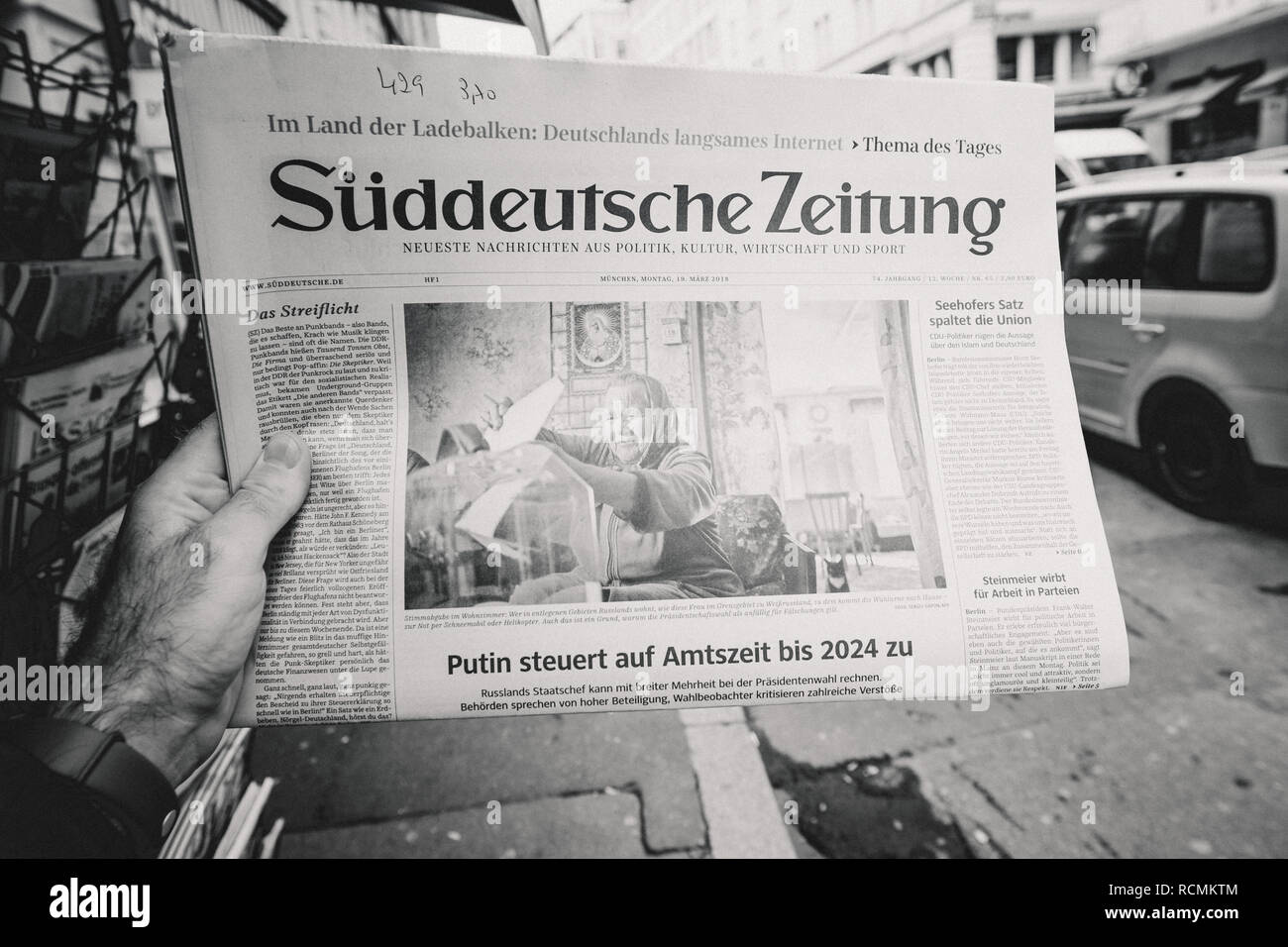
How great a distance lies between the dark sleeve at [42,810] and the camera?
29.4 inches

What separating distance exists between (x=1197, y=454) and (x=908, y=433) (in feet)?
10.00

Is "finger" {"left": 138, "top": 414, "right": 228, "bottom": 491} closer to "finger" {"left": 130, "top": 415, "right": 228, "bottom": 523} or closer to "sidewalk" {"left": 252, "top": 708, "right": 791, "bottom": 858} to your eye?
"finger" {"left": 130, "top": 415, "right": 228, "bottom": 523}

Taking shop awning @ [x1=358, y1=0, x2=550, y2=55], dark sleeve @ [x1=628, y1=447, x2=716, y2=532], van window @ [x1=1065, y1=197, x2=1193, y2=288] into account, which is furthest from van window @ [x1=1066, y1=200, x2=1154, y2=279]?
dark sleeve @ [x1=628, y1=447, x2=716, y2=532]

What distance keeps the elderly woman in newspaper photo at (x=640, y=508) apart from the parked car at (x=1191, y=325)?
2.83 m

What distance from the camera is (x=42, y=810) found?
2.47ft

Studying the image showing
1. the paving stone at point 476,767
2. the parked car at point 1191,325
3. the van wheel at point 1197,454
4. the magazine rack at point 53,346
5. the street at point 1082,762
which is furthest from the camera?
the van wheel at point 1197,454

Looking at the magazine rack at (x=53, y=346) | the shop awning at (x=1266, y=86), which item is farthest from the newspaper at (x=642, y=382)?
the shop awning at (x=1266, y=86)

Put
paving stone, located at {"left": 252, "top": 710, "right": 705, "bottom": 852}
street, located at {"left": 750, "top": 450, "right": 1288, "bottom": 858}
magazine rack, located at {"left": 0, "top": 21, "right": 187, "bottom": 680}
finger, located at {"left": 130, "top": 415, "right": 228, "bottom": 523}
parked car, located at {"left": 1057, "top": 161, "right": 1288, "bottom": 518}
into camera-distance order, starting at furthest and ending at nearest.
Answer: parked car, located at {"left": 1057, "top": 161, "right": 1288, "bottom": 518} → paving stone, located at {"left": 252, "top": 710, "right": 705, "bottom": 852} → street, located at {"left": 750, "top": 450, "right": 1288, "bottom": 858} → magazine rack, located at {"left": 0, "top": 21, "right": 187, "bottom": 680} → finger, located at {"left": 130, "top": 415, "right": 228, "bottom": 523}

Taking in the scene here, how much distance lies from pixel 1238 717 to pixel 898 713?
931mm

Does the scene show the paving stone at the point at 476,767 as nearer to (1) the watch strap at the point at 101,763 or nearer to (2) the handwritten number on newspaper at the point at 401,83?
(1) the watch strap at the point at 101,763

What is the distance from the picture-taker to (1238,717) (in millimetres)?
1977

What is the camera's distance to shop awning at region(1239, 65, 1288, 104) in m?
8.30

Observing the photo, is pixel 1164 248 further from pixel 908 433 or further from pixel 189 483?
pixel 189 483

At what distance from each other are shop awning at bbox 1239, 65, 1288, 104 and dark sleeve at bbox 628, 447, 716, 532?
11.4 metres
